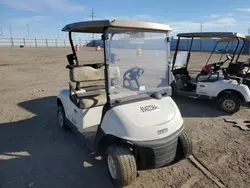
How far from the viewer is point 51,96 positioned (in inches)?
239

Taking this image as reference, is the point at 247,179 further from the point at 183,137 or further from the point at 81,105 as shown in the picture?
the point at 81,105

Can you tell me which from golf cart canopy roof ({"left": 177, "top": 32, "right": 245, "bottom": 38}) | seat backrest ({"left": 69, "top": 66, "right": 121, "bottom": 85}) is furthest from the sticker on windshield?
golf cart canopy roof ({"left": 177, "top": 32, "right": 245, "bottom": 38})

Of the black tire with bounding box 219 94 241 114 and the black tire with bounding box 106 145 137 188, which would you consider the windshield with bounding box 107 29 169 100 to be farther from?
the black tire with bounding box 219 94 241 114

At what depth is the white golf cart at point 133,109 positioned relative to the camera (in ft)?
7.09

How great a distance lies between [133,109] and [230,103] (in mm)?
3438

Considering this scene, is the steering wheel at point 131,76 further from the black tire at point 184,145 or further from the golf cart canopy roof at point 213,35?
the golf cart canopy roof at point 213,35

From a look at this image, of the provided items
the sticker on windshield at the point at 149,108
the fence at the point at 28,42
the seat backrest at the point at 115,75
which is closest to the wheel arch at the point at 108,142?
the sticker on windshield at the point at 149,108

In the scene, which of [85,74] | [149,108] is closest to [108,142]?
[149,108]

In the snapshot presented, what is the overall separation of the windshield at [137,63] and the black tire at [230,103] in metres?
2.70

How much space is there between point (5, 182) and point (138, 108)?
1805 mm

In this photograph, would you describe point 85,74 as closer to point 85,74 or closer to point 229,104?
point 85,74

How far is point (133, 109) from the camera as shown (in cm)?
229

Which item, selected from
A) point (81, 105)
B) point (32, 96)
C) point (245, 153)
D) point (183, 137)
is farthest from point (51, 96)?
point (245, 153)

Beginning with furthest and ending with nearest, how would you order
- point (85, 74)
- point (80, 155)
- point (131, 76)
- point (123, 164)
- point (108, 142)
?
point (85, 74), point (80, 155), point (131, 76), point (108, 142), point (123, 164)
